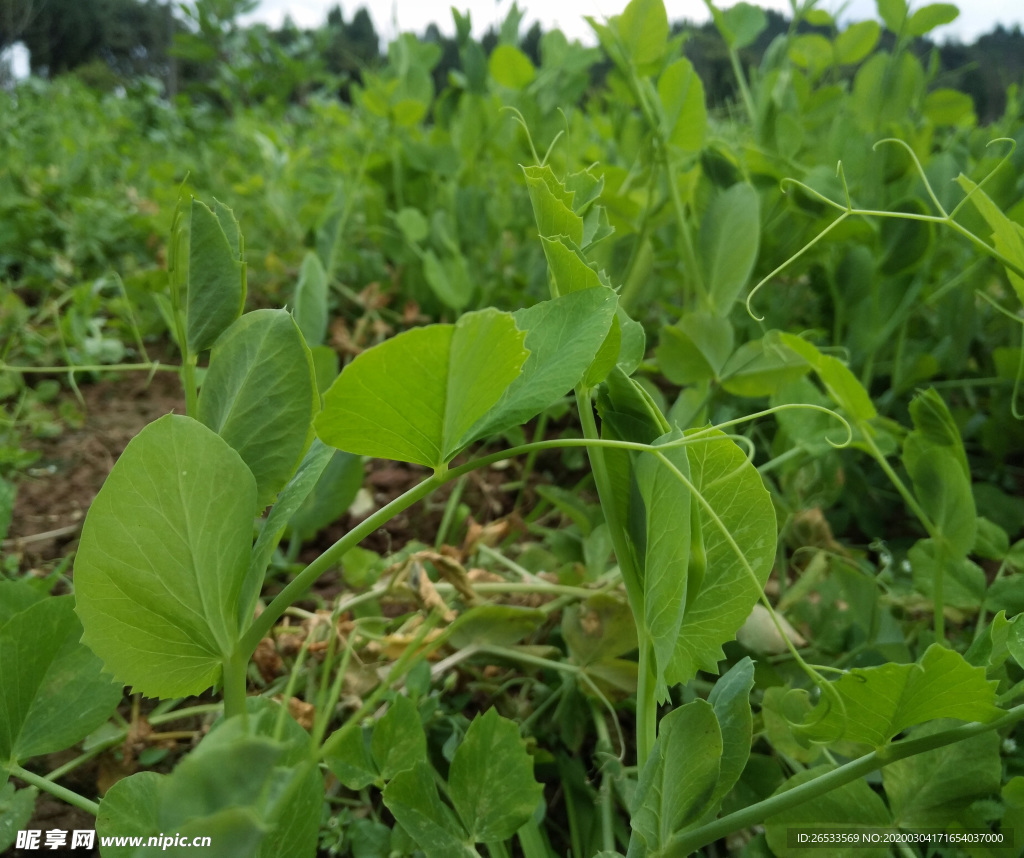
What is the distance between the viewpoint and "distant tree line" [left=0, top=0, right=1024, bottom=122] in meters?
1.09

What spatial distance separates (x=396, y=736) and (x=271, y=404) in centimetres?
18

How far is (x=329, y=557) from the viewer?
0.27 m

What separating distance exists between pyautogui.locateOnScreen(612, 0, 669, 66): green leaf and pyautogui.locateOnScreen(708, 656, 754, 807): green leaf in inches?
21.7

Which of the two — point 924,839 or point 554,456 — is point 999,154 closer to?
point 554,456

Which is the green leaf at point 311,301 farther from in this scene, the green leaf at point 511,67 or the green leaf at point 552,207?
the green leaf at point 511,67

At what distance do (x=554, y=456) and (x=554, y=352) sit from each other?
1.85 ft

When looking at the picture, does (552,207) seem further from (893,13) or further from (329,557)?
(893,13)

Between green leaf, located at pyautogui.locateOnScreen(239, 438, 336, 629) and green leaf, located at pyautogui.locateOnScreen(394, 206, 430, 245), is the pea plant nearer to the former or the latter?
green leaf, located at pyautogui.locateOnScreen(239, 438, 336, 629)

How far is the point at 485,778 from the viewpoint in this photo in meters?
0.35

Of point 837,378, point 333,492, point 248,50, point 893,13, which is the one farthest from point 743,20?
point 248,50

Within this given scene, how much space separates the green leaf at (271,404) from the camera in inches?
11.8

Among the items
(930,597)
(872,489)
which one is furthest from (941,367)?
(930,597)

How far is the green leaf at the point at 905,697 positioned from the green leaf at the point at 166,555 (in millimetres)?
229

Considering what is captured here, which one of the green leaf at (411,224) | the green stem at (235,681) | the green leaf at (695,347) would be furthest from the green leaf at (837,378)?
the green leaf at (411,224)
